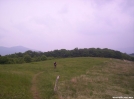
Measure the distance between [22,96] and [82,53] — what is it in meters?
96.5

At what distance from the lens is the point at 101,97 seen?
16062 millimetres

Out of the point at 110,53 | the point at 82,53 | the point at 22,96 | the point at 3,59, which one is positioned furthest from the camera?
the point at 82,53

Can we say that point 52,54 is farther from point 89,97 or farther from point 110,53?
point 89,97

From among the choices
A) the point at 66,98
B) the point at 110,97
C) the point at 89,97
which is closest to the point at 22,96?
the point at 66,98

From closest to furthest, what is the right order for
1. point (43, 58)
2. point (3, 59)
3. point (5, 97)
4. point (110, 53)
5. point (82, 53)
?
point (5, 97)
point (3, 59)
point (43, 58)
point (110, 53)
point (82, 53)

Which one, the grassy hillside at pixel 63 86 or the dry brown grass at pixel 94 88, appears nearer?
the grassy hillside at pixel 63 86

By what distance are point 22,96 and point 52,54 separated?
9837 centimetres

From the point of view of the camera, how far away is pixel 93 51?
109 meters

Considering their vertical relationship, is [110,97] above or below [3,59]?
below

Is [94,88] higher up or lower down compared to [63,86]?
lower down

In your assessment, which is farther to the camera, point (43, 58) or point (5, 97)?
point (43, 58)

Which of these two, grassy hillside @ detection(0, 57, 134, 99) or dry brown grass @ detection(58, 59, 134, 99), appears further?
dry brown grass @ detection(58, 59, 134, 99)

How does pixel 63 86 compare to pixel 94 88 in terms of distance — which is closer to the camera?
pixel 94 88

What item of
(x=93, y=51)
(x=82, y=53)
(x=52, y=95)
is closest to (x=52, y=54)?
(x=82, y=53)
